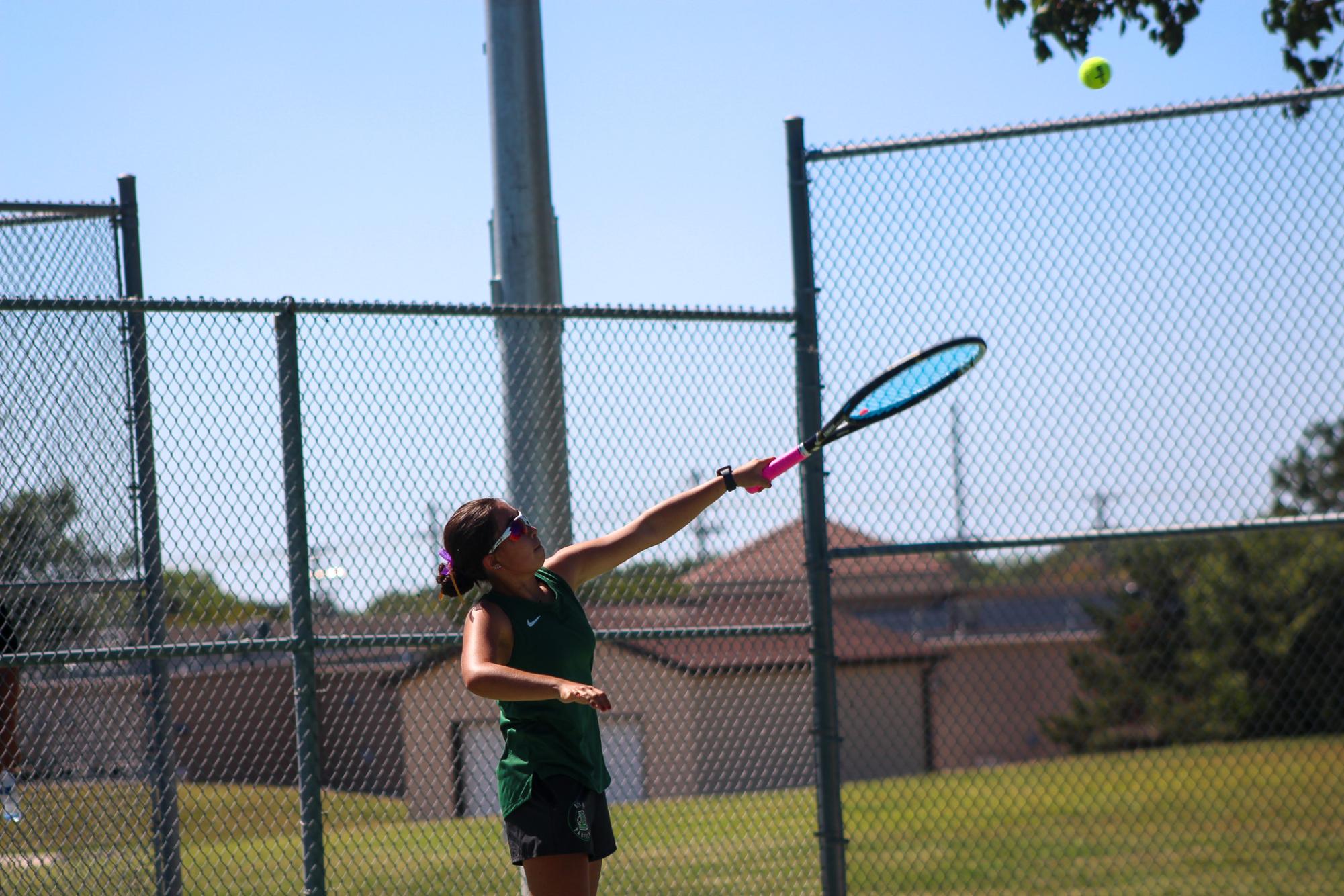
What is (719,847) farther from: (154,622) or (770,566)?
(154,622)

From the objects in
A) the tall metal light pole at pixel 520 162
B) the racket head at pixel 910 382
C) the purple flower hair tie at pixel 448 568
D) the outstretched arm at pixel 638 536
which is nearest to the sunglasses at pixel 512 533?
the purple flower hair tie at pixel 448 568

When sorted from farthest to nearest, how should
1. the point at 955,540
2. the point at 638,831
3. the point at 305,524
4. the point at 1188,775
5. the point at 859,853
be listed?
the point at 1188,775 < the point at 859,853 < the point at 638,831 < the point at 955,540 < the point at 305,524

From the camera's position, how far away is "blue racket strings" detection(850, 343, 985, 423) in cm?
448

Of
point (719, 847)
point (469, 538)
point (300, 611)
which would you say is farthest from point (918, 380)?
point (719, 847)

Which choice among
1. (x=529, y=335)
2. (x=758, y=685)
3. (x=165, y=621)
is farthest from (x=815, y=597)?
(x=165, y=621)

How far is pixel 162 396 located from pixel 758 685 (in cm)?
259

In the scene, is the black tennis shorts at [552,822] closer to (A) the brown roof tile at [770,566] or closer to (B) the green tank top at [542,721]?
(B) the green tank top at [542,721]

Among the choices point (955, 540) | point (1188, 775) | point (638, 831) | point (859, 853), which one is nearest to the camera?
point (955, 540)

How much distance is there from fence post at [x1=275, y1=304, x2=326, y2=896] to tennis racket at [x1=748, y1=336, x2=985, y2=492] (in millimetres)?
1737

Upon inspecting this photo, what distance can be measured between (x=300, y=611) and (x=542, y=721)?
155cm

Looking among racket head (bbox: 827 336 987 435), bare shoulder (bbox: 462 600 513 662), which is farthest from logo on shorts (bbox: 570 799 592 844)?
racket head (bbox: 827 336 987 435)

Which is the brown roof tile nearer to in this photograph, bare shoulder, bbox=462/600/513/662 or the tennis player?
the tennis player

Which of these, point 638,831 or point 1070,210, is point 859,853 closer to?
point 638,831

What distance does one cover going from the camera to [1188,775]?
13477 millimetres
